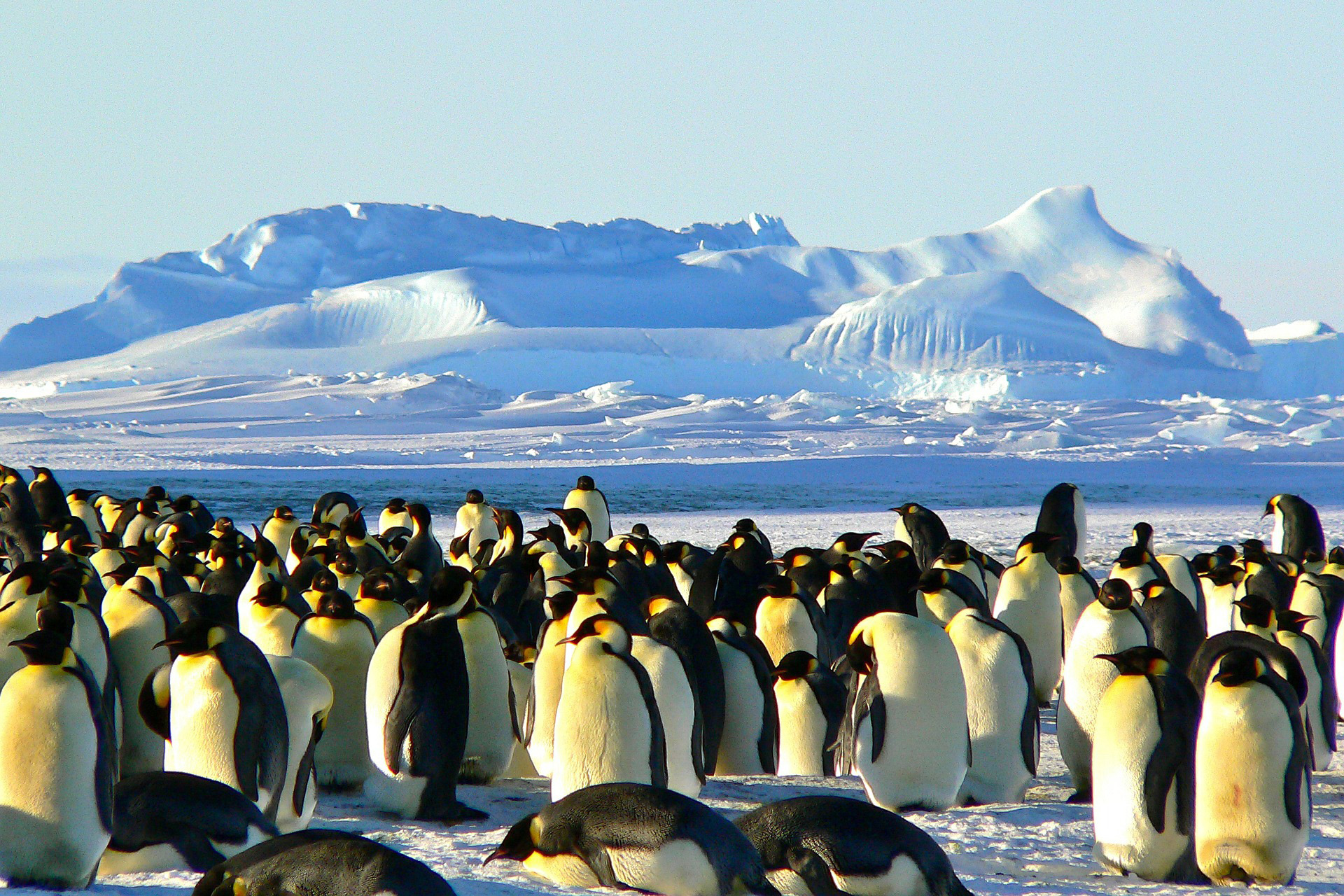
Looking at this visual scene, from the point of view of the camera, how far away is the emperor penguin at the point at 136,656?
377 cm

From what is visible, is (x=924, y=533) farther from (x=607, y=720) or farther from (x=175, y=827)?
(x=175, y=827)

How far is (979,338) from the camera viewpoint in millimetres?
57594

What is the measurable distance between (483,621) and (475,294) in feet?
218

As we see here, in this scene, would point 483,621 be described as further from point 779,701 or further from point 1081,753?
point 1081,753

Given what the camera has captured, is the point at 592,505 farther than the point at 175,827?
Yes

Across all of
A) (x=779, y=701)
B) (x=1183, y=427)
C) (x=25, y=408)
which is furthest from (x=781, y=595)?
(x=25, y=408)

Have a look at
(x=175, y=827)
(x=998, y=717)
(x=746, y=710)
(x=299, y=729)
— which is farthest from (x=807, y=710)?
(x=175, y=827)

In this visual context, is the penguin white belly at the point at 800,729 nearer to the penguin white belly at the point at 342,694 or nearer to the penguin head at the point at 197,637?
the penguin white belly at the point at 342,694

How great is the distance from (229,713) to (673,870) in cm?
114

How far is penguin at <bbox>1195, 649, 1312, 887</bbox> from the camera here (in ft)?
10.4

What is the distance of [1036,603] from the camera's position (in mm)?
5508

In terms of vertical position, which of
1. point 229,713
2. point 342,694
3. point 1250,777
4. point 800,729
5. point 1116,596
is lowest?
point 800,729

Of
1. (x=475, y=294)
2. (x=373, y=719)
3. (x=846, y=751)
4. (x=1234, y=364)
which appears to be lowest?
(x=846, y=751)

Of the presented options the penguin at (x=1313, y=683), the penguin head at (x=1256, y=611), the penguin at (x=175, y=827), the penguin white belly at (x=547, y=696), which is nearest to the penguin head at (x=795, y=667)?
the penguin white belly at (x=547, y=696)
